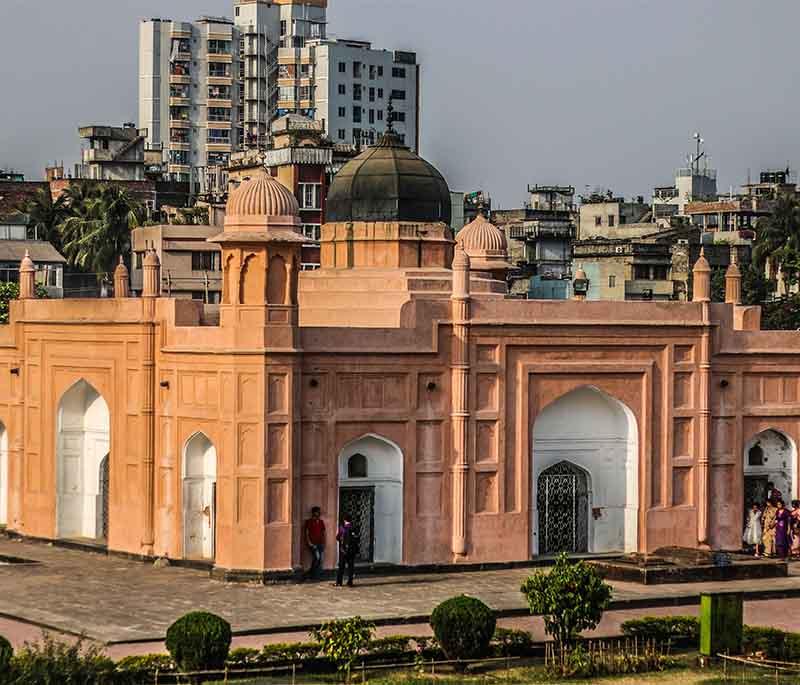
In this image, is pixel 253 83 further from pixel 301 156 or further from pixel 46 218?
pixel 301 156

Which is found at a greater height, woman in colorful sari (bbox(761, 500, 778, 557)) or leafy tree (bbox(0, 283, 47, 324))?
leafy tree (bbox(0, 283, 47, 324))

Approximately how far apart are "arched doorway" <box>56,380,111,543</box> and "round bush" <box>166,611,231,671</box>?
1166 cm

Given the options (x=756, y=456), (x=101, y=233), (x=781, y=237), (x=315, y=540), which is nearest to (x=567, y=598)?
(x=315, y=540)

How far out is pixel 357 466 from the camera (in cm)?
3206

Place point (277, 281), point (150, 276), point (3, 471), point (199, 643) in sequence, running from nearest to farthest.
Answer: point (199, 643) → point (277, 281) → point (150, 276) → point (3, 471)

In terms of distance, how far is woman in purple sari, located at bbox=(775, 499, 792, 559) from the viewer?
33844mm

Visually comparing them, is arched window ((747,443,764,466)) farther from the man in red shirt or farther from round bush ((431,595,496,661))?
round bush ((431,595,496,661))

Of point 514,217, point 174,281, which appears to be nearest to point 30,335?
point 174,281

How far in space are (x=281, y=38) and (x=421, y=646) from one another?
8911 cm

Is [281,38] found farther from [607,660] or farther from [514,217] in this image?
[607,660]

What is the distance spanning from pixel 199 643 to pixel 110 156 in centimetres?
6948

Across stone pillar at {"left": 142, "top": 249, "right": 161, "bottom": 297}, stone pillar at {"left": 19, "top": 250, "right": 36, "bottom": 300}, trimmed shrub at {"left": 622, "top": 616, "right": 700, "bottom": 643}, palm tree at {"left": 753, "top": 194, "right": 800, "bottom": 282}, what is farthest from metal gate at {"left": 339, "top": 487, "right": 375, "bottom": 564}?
palm tree at {"left": 753, "top": 194, "right": 800, "bottom": 282}

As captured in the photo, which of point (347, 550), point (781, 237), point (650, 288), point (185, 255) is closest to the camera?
point (347, 550)

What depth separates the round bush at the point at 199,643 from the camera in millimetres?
23453
